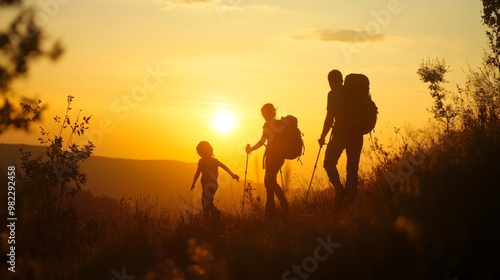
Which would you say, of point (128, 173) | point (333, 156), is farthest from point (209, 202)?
point (128, 173)

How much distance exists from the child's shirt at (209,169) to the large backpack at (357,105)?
12.6 ft

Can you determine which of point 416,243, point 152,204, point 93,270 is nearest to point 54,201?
point 152,204

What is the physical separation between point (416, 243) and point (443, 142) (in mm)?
4438

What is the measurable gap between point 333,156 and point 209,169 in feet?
11.8

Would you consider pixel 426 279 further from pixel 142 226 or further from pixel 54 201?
pixel 54 201

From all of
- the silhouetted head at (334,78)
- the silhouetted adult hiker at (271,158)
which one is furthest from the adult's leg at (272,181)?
the silhouetted head at (334,78)

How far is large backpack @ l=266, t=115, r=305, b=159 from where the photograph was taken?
12.8 meters

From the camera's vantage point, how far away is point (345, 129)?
11.5 metres

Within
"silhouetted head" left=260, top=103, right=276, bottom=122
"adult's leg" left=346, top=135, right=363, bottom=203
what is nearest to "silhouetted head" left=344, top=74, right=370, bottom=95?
"adult's leg" left=346, top=135, right=363, bottom=203

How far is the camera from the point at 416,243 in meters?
6.93

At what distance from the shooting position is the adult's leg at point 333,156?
11602 millimetres

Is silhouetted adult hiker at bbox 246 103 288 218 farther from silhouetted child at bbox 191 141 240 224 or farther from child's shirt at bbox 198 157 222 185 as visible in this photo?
child's shirt at bbox 198 157 222 185

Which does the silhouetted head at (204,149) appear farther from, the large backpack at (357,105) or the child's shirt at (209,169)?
the large backpack at (357,105)

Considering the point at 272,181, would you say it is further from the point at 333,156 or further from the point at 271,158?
the point at 333,156
